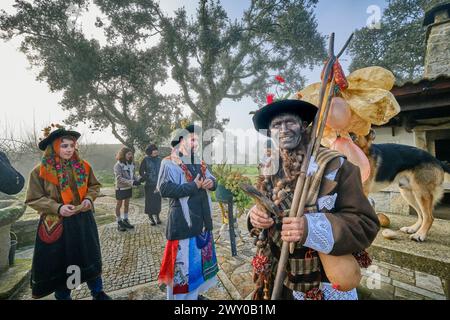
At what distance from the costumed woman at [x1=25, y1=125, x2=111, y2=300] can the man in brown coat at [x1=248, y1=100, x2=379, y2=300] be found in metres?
2.66

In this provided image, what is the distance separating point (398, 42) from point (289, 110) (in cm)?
1970

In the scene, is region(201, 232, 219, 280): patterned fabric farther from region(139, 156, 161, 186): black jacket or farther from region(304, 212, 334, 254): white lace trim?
region(139, 156, 161, 186): black jacket

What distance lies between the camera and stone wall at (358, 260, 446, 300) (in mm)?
3297

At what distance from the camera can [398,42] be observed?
49.7 feet

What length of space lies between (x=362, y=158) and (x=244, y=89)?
20586 millimetres

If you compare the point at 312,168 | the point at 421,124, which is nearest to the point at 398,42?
the point at 421,124

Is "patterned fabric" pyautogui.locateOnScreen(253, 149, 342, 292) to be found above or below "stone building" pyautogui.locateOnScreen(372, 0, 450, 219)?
below

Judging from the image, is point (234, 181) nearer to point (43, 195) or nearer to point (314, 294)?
point (43, 195)

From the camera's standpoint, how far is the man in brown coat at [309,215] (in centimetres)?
136

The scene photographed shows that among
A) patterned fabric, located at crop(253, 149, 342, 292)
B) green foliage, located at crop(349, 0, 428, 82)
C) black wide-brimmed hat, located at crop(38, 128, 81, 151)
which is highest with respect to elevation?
green foliage, located at crop(349, 0, 428, 82)

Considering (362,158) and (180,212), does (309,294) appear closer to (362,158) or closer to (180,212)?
(362,158)

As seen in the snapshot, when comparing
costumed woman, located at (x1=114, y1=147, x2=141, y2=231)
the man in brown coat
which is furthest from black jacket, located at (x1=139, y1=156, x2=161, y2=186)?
the man in brown coat

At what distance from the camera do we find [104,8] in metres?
A: 15.1

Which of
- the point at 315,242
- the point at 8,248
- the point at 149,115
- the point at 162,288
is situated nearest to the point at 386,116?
the point at 315,242
